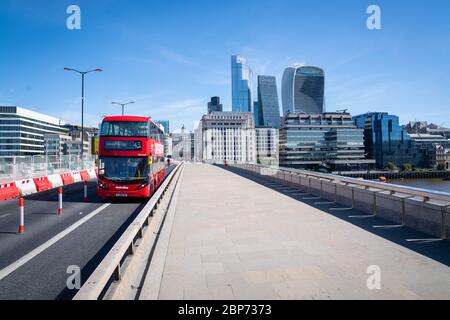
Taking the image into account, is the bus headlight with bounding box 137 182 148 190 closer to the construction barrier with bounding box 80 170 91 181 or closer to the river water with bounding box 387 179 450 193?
the construction barrier with bounding box 80 170 91 181

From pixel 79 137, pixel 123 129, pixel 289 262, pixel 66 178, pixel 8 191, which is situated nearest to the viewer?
pixel 289 262

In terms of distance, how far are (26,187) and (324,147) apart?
430ft

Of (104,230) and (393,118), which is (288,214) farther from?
(393,118)

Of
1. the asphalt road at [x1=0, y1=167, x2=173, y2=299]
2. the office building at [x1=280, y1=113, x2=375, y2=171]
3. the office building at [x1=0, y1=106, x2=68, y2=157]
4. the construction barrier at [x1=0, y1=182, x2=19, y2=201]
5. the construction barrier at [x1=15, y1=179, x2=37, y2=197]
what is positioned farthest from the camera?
the office building at [x1=280, y1=113, x2=375, y2=171]

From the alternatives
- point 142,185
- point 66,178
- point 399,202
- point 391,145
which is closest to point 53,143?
point 66,178

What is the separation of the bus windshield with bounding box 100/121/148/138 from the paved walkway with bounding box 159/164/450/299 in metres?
6.29

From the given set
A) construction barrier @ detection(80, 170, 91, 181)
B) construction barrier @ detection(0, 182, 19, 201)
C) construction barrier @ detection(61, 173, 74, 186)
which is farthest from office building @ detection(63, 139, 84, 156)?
construction barrier @ detection(0, 182, 19, 201)

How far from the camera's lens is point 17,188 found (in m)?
15.8

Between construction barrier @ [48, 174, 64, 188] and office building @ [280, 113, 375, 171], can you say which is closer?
construction barrier @ [48, 174, 64, 188]

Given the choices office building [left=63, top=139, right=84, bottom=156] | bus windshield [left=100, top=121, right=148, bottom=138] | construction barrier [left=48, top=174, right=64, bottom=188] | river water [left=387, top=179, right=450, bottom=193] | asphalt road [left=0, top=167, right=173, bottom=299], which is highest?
office building [left=63, top=139, right=84, bottom=156]

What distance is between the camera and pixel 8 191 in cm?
1482

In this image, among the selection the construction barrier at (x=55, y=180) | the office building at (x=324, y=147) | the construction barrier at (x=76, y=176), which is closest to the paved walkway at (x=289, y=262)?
the construction barrier at (x=55, y=180)

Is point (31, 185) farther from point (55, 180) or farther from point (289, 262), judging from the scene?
point (289, 262)

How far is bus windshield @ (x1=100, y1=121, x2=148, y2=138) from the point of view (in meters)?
13.4
